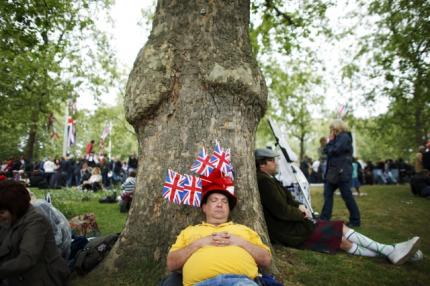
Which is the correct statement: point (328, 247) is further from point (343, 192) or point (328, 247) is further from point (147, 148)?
point (147, 148)

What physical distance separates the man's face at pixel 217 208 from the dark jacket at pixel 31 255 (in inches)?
58.3

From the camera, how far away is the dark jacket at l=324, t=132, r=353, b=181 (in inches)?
271

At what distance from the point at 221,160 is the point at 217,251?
1.10 meters

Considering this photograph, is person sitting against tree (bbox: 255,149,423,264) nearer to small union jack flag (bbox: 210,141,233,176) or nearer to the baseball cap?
the baseball cap

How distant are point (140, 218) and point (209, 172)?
955mm

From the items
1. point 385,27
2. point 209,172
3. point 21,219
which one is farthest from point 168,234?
point 385,27

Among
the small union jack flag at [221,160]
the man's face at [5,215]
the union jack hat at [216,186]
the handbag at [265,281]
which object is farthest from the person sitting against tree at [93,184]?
the handbag at [265,281]

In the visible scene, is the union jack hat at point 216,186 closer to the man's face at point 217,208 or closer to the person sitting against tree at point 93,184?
the man's face at point 217,208

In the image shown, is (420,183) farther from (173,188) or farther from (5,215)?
(5,215)

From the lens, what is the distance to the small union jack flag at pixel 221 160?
3592 millimetres

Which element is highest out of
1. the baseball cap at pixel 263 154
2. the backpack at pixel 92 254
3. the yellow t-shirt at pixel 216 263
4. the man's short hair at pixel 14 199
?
the baseball cap at pixel 263 154

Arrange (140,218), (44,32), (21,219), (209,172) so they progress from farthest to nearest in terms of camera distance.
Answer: (44,32) < (140,218) < (209,172) < (21,219)

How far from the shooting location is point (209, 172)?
3.49 meters

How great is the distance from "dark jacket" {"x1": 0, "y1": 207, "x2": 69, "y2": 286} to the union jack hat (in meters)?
1.47
